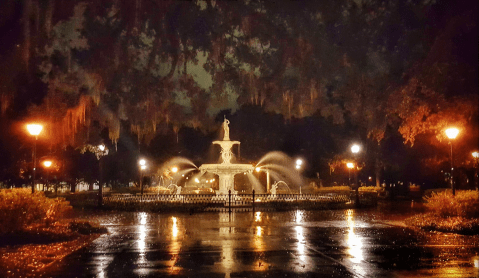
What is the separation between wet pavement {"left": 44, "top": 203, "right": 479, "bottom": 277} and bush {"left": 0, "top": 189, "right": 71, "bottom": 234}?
2324 mm

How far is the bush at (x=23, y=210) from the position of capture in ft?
44.0

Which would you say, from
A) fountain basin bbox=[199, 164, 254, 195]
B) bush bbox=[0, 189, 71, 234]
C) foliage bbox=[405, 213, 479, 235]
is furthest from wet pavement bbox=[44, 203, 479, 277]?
fountain basin bbox=[199, 164, 254, 195]

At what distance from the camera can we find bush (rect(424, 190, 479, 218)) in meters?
17.0

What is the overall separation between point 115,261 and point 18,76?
2228 centimetres

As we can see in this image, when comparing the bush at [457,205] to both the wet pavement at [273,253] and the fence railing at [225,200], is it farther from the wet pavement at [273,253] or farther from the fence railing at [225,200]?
the fence railing at [225,200]

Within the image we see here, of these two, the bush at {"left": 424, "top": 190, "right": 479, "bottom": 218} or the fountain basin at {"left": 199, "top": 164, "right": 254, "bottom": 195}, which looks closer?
the bush at {"left": 424, "top": 190, "right": 479, "bottom": 218}

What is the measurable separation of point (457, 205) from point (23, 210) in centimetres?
1638

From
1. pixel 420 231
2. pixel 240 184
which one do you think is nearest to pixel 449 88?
pixel 420 231

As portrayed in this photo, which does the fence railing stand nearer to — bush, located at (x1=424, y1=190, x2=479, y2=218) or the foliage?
bush, located at (x1=424, y1=190, x2=479, y2=218)

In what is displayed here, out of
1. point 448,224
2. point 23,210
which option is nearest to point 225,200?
point 448,224

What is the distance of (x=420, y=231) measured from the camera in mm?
15633

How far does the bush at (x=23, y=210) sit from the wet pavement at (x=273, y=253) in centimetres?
232

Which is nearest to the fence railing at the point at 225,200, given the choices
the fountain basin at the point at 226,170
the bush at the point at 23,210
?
A: the fountain basin at the point at 226,170

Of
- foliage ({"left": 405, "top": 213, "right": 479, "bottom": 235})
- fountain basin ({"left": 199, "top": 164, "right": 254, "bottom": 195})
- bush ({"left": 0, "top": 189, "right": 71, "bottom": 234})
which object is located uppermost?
fountain basin ({"left": 199, "top": 164, "right": 254, "bottom": 195})
